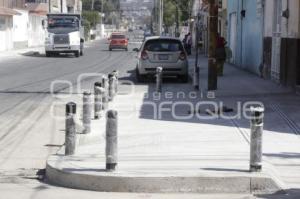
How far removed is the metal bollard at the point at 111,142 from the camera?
8.77 m

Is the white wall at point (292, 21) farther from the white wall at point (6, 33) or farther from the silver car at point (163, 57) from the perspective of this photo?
the white wall at point (6, 33)

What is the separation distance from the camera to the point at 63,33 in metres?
49.8

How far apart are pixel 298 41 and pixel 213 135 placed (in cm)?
800

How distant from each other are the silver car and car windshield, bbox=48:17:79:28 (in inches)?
1035

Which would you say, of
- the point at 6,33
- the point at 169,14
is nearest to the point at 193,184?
the point at 6,33

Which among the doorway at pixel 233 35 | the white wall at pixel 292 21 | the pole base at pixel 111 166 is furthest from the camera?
the doorway at pixel 233 35

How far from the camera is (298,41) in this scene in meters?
19.0

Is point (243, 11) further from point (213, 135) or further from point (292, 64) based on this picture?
point (213, 135)

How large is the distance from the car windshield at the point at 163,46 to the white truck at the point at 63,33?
1000 inches

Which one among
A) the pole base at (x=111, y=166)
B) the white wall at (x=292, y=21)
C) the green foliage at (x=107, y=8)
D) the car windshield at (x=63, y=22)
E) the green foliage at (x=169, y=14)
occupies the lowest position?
the pole base at (x=111, y=166)

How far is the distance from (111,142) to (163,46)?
52.5 ft

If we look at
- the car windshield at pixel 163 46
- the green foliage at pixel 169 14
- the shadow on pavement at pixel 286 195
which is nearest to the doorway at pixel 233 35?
the car windshield at pixel 163 46

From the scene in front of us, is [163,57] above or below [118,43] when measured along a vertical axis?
below

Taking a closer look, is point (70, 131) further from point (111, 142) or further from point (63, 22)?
point (63, 22)
